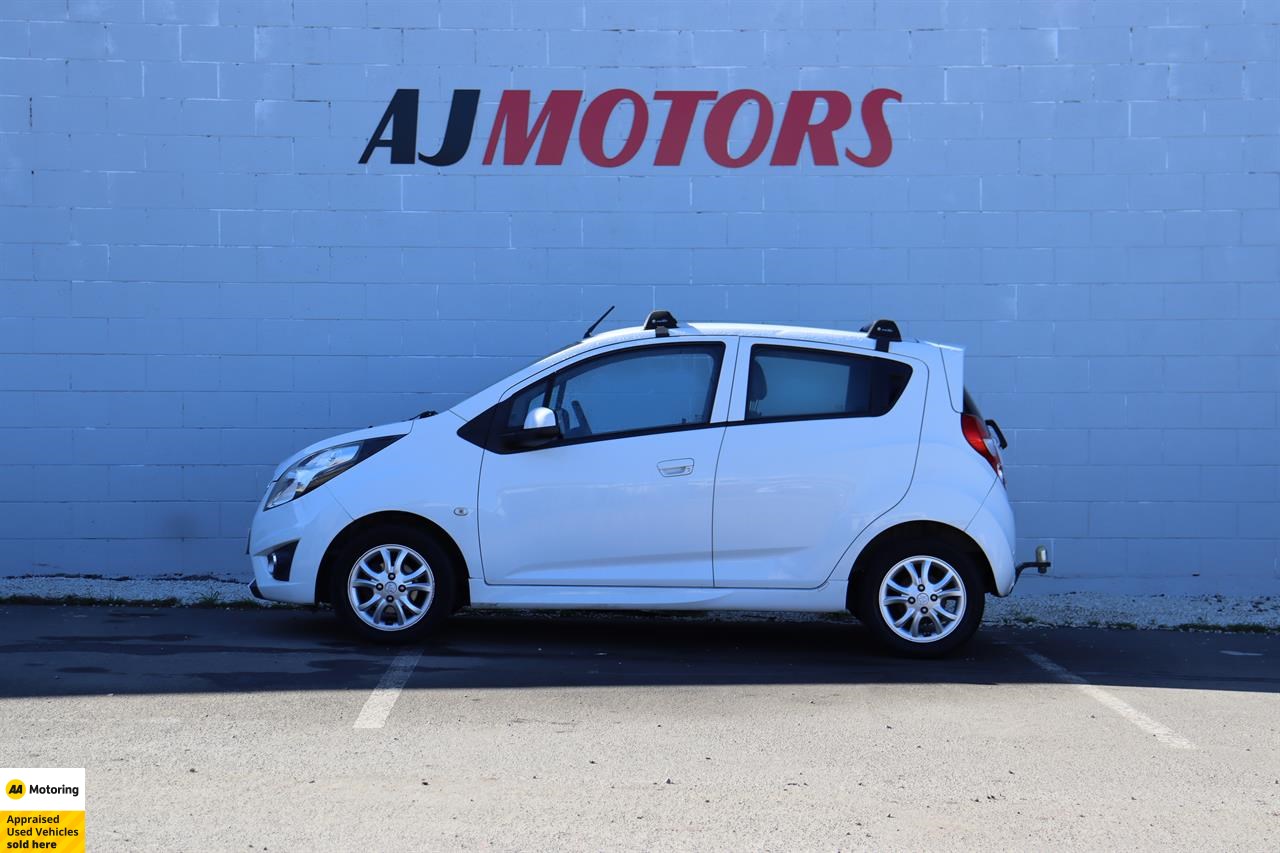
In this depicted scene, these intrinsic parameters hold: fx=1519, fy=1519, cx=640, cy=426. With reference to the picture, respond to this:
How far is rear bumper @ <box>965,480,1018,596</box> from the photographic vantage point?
26.4 ft

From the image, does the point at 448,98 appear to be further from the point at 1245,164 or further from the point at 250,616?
the point at 1245,164

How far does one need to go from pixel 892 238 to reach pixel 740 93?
58.0 inches

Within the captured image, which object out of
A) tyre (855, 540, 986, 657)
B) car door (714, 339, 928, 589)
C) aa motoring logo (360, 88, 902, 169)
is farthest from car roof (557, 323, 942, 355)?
aa motoring logo (360, 88, 902, 169)

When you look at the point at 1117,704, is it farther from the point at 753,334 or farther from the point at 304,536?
the point at 304,536

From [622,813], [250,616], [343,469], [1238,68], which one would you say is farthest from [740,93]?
[622,813]

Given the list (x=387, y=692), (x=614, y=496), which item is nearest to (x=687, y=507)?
(x=614, y=496)

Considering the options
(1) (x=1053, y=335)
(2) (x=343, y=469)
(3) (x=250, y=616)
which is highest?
(1) (x=1053, y=335)

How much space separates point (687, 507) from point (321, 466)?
2.03 m

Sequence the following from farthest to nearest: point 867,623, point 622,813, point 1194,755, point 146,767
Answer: point 867,623, point 1194,755, point 146,767, point 622,813

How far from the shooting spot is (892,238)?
35.0 ft

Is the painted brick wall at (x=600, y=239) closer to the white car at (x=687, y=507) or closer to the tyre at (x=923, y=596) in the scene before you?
the white car at (x=687, y=507)

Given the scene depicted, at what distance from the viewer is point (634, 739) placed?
6.11 metres

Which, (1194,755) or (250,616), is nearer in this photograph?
(1194,755)

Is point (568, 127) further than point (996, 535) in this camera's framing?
Yes
